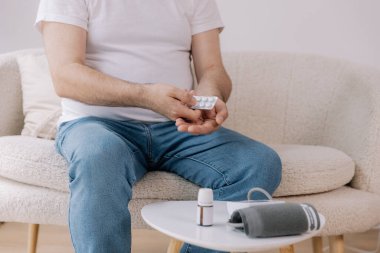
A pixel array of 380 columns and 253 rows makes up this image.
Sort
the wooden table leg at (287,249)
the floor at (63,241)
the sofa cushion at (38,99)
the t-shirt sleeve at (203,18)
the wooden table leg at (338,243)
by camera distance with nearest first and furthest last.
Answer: the wooden table leg at (287,249) < the wooden table leg at (338,243) < the t-shirt sleeve at (203,18) < the sofa cushion at (38,99) < the floor at (63,241)

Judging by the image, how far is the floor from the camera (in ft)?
6.89

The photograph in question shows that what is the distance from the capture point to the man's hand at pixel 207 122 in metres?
1.40

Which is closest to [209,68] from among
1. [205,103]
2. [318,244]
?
[205,103]

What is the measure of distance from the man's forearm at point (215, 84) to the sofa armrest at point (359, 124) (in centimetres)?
41

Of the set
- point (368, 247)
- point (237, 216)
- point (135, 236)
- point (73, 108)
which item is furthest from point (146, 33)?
point (368, 247)

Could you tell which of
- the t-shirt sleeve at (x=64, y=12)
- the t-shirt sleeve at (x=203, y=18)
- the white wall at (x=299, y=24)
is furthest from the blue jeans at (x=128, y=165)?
the white wall at (x=299, y=24)

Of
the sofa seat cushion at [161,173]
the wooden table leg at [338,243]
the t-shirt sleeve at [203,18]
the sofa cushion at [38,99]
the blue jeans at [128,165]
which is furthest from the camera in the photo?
the sofa cushion at [38,99]

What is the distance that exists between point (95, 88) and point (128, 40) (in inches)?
9.1

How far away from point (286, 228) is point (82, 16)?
836mm

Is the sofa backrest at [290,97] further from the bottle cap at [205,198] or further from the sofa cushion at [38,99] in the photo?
the bottle cap at [205,198]

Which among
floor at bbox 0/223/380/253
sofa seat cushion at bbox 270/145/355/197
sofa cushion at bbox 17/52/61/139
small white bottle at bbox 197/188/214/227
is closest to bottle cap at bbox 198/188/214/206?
small white bottle at bbox 197/188/214/227

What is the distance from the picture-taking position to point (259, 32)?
7.84ft

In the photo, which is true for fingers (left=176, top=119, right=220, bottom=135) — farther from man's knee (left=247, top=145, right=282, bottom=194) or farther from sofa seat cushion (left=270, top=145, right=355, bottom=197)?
sofa seat cushion (left=270, top=145, right=355, bottom=197)

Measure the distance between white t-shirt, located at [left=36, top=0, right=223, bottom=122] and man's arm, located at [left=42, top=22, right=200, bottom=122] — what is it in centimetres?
4
